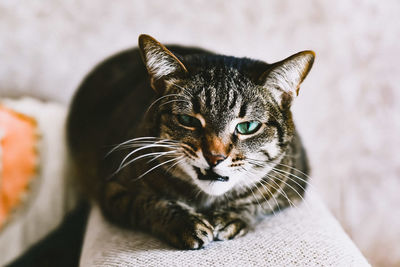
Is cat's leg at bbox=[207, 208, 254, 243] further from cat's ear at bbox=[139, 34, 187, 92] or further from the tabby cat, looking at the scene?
cat's ear at bbox=[139, 34, 187, 92]

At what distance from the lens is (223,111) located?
2.24 ft

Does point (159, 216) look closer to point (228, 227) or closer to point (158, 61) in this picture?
point (228, 227)

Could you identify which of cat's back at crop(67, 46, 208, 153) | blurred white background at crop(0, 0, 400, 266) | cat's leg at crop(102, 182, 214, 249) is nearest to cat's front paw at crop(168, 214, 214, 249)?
cat's leg at crop(102, 182, 214, 249)

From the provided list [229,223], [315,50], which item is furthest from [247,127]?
[315,50]

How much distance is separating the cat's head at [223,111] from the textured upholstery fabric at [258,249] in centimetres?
11

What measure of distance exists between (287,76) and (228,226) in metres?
0.30

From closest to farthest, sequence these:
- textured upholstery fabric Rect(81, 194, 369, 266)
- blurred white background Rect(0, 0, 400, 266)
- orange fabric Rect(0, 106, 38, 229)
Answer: textured upholstery fabric Rect(81, 194, 369, 266)
orange fabric Rect(0, 106, 38, 229)
blurred white background Rect(0, 0, 400, 266)

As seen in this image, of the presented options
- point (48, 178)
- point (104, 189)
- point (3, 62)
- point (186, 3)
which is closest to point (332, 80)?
point (186, 3)

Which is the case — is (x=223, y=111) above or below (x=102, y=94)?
above

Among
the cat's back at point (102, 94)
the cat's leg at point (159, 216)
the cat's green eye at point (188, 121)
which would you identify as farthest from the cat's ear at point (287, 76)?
the cat's back at point (102, 94)

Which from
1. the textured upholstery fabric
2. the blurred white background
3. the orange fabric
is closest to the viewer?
Result: the textured upholstery fabric

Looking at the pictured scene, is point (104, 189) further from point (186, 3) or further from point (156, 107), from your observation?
point (186, 3)

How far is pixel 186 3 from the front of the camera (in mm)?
1184

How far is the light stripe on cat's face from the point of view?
2.22 feet
